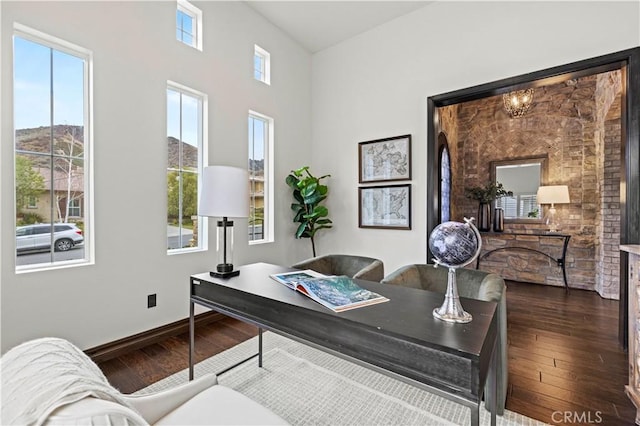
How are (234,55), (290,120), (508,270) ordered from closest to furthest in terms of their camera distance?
(234,55) → (290,120) → (508,270)

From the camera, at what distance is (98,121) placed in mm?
2311

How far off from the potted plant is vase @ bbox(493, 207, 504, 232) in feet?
0.06

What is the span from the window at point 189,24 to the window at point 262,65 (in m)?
0.80

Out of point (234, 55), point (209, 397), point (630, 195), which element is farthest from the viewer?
point (234, 55)

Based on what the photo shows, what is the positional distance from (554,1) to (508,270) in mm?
3932

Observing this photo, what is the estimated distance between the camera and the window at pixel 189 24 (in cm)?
288

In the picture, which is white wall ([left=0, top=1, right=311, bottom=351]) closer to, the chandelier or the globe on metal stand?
the globe on metal stand

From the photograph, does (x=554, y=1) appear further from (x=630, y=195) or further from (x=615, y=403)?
(x=615, y=403)

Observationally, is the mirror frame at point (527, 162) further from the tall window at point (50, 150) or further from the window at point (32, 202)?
the window at point (32, 202)

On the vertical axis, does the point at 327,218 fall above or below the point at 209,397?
above

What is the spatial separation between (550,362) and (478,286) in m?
0.93

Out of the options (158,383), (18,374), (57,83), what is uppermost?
(57,83)

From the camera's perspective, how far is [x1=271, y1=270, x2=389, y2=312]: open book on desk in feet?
4.33

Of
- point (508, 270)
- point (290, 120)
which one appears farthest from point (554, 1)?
point (508, 270)
